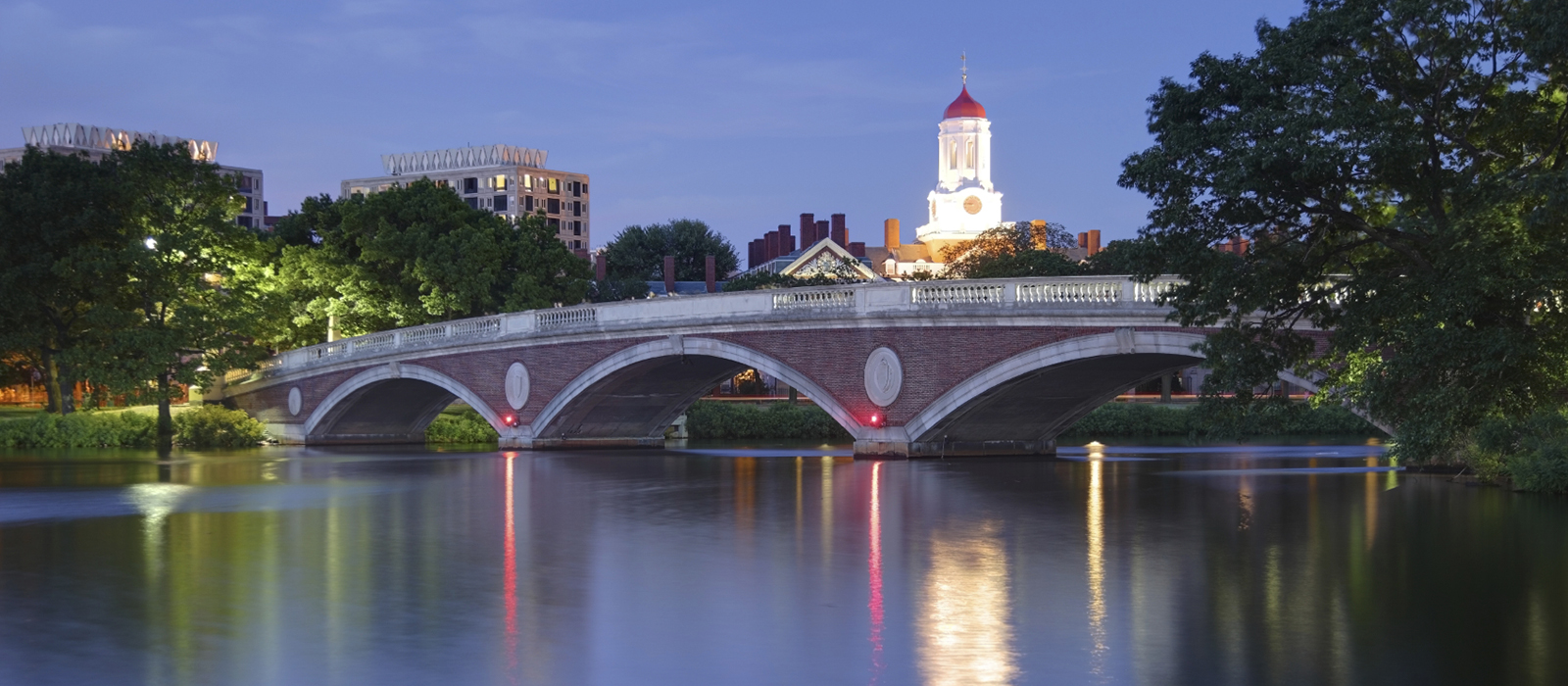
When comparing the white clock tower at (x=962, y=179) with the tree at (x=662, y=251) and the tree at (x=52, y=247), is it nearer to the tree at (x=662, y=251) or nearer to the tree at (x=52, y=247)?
the tree at (x=662, y=251)

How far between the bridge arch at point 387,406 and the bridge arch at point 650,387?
274 centimetres

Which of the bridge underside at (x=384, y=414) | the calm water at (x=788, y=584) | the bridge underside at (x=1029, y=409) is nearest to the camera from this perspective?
the calm water at (x=788, y=584)

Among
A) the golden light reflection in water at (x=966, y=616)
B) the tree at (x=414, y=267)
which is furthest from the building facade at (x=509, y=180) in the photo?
the golden light reflection in water at (x=966, y=616)

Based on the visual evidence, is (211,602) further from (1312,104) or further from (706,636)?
(1312,104)

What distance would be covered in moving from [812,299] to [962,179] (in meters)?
110

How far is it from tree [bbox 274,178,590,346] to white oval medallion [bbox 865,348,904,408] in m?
24.5

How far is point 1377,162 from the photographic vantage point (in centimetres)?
2075

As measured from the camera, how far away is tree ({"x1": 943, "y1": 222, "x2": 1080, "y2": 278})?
78.8 m

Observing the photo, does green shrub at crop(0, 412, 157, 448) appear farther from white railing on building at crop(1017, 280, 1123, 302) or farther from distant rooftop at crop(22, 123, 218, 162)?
distant rooftop at crop(22, 123, 218, 162)

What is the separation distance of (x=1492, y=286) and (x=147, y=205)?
160 ft

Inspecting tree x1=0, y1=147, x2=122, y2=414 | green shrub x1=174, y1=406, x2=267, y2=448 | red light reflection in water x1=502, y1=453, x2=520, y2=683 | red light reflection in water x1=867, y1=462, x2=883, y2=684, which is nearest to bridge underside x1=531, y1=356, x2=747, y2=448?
green shrub x1=174, y1=406, x2=267, y2=448

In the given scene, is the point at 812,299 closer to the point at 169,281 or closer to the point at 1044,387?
the point at 1044,387

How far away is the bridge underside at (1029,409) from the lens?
37.9 m

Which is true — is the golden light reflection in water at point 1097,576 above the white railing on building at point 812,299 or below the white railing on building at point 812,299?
below
